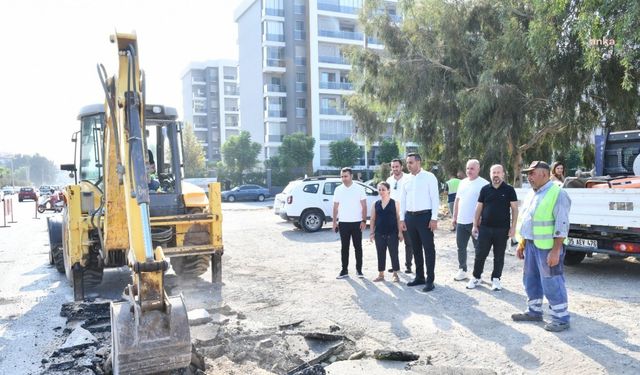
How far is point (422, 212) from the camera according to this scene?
7402mm

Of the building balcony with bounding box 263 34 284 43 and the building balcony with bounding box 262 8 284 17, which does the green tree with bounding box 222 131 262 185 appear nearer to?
the building balcony with bounding box 263 34 284 43

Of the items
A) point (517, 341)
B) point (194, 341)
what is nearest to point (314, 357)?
point (194, 341)

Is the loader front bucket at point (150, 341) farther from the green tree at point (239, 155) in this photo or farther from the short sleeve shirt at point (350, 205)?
the green tree at point (239, 155)

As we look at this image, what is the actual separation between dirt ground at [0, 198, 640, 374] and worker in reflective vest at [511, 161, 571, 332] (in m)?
0.21

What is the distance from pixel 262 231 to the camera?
16547 mm

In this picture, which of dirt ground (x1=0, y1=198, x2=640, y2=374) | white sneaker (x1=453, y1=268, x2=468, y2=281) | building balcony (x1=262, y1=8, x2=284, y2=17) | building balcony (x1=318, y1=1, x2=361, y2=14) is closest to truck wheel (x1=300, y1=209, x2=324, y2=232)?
dirt ground (x1=0, y1=198, x2=640, y2=374)

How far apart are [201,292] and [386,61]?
43.8ft

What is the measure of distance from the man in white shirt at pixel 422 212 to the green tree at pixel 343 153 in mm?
41200

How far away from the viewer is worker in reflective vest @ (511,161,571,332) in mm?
5391

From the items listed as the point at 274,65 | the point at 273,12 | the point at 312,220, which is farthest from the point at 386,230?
the point at 273,12

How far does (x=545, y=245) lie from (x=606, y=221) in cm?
277

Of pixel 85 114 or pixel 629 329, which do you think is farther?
pixel 85 114

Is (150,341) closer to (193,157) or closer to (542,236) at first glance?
(542,236)

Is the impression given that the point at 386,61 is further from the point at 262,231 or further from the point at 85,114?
the point at 85,114
